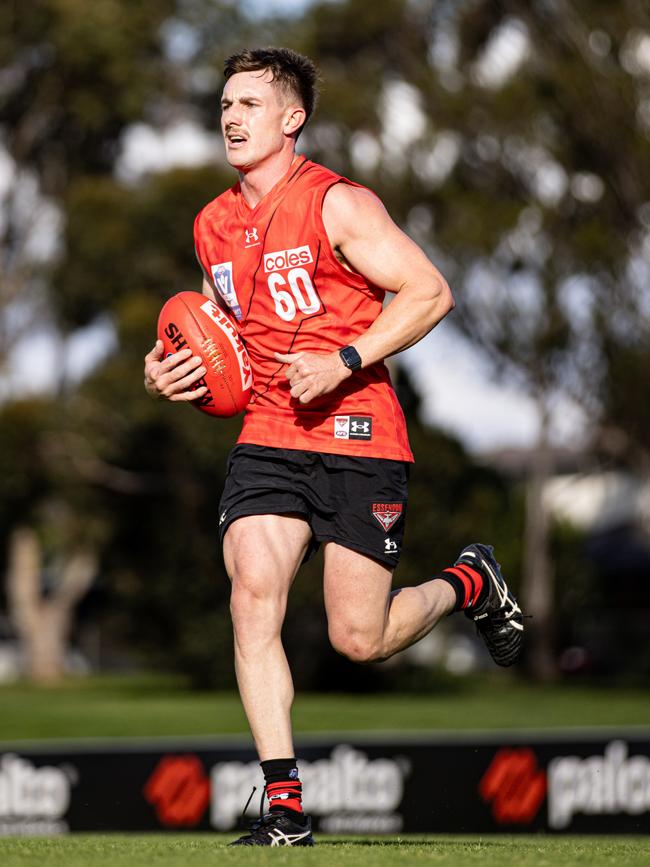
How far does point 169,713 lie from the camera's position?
1021 inches

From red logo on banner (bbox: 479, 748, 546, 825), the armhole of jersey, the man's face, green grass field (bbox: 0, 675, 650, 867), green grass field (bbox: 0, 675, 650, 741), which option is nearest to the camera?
the armhole of jersey

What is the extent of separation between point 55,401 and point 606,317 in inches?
461

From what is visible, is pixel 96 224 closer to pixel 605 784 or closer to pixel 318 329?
pixel 605 784

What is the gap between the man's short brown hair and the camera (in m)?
5.48

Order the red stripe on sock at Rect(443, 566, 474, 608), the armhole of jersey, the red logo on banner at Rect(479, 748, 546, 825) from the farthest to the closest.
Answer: the red logo on banner at Rect(479, 748, 546, 825) → the red stripe on sock at Rect(443, 566, 474, 608) → the armhole of jersey

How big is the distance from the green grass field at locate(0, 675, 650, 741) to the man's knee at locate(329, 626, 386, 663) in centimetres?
1632

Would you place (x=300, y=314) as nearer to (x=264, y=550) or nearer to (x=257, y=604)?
(x=264, y=550)

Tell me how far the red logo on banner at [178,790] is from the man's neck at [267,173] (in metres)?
6.39

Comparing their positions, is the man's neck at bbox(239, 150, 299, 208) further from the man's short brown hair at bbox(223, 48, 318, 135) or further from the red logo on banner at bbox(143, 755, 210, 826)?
the red logo on banner at bbox(143, 755, 210, 826)

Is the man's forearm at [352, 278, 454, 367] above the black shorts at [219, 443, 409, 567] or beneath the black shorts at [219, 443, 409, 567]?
above

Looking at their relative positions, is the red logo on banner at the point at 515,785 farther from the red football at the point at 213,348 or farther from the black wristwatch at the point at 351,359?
the black wristwatch at the point at 351,359

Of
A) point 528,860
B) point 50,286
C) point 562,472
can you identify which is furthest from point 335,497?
point 562,472

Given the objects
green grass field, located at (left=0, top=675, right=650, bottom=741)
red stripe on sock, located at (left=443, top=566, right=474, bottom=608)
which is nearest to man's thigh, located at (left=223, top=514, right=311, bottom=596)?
red stripe on sock, located at (left=443, top=566, right=474, bottom=608)

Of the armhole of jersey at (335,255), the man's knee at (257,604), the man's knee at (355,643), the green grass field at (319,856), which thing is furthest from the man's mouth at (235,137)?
the green grass field at (319,856)
